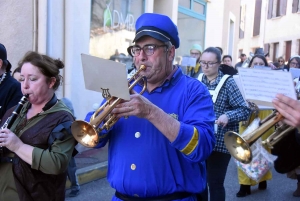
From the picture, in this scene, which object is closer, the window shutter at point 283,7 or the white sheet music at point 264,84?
the white sheet music at point 264,84

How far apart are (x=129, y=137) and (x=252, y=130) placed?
68 cm

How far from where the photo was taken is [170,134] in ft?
6.36

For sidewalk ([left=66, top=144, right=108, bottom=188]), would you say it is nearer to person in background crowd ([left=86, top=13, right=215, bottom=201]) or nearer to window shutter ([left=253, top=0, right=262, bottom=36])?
person in background crowd ([left=86, top=13, right=215, bottom=201])

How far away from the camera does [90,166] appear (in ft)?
19.3

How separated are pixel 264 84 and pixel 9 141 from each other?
1592mm

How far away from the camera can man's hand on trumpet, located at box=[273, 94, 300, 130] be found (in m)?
1.63

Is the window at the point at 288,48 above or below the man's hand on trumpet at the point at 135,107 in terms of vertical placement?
above

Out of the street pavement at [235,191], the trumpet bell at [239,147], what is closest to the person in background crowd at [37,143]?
the trumpet bell at [239,147]

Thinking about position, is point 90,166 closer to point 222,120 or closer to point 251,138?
point 222,120

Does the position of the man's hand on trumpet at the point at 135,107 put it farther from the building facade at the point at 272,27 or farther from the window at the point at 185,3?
the building facade at the point at 272,27

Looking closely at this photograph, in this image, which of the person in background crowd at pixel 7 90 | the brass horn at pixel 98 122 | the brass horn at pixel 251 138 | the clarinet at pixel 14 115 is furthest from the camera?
the person in background crowd at pixel 7 90

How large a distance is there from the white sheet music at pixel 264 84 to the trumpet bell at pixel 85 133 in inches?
33.1

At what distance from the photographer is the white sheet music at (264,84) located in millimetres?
1701

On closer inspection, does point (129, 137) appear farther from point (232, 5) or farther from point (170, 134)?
point (232, 5)
